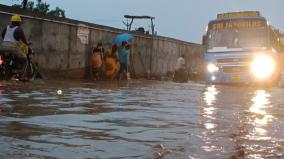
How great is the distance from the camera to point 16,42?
522 inches

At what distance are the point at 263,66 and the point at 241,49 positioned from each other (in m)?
1.07

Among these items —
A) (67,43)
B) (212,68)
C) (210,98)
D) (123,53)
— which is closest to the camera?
(210,98)

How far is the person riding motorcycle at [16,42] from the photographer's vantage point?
43.1 ft

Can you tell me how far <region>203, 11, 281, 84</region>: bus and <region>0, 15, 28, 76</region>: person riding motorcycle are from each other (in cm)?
747

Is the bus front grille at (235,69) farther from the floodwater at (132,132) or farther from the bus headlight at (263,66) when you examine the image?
the floodwater at (132,132)

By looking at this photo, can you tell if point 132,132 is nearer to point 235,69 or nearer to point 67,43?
point 67,43

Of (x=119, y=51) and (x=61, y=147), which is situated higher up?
(x=119, y=51)

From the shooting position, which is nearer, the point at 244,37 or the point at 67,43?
the point at 244,37

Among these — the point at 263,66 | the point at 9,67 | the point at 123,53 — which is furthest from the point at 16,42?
the point at 263,66

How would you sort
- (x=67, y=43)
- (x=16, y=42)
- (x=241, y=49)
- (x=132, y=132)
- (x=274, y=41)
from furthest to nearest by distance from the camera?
(x=274, y=41), (x=67, y=43), (x=241, y=49), (x=16, y=42), (x=132, y=132)

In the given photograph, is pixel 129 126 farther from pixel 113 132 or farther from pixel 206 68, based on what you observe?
pixel 206 68

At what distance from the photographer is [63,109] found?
7156 millimetres

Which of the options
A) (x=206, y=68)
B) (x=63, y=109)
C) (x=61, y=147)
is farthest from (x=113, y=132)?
(x=206, y=68)

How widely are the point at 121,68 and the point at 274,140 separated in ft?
50.2
